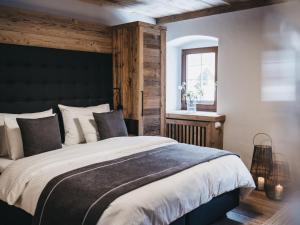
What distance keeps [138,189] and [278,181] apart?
240cm

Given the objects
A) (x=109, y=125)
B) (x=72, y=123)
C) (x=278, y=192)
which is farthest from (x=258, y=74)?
(x=72, y=123)

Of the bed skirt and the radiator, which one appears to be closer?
the bed skirt

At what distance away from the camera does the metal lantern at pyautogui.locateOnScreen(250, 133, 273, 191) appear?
152 inches

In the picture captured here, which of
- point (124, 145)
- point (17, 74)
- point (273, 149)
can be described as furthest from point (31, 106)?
point (273, 149)

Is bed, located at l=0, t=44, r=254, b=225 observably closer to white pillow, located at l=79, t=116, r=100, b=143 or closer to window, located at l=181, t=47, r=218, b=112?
white pillow, located at l=79, t=116, r=100, b=143

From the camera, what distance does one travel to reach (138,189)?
2.08 m

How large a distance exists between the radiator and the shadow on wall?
0.46 metres

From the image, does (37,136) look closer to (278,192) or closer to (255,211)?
(255,211)

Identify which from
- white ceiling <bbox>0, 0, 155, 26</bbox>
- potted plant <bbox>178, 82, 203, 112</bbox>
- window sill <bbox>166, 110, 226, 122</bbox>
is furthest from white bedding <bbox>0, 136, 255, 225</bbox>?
potted plant <bbox>178, 82, 203, 112</bbox>

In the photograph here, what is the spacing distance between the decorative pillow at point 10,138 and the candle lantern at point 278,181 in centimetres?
279

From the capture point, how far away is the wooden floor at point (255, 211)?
9.86 feet

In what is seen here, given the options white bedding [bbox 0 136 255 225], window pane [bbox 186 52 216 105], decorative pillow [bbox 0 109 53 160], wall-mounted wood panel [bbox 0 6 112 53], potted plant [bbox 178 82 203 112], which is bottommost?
white bedding [bbox 0 136 255 225]

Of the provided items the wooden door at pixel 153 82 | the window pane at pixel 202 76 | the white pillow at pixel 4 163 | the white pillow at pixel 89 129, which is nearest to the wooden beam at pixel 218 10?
the wooden door at pixel 153 82

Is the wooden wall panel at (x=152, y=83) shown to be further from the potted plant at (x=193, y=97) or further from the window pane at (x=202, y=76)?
the window pane at (x=202, y=76)
